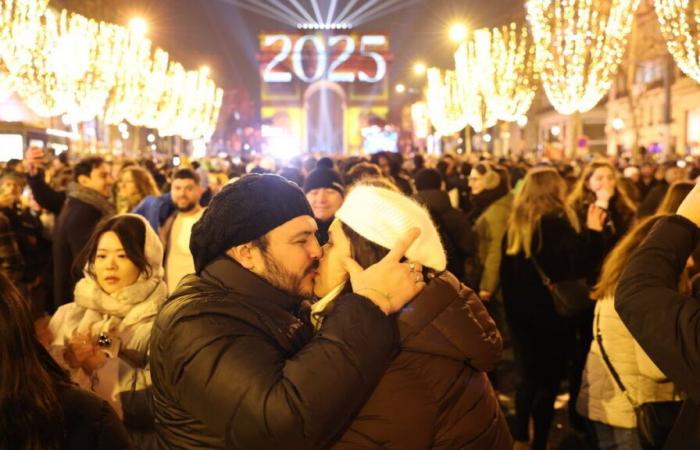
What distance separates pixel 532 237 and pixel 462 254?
48.4 inches

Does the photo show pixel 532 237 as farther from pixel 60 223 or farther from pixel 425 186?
pixel 60 223

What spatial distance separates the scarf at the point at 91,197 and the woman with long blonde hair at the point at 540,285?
3.59m

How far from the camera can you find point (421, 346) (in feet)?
7.97

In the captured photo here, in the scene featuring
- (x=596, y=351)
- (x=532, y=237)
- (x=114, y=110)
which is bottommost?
(x=596, y=351)

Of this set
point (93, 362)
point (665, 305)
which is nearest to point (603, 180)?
point (93, 362)

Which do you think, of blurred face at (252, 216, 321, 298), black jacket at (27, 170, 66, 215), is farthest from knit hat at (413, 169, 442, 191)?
blurred face at (252, 216, 321, 298)

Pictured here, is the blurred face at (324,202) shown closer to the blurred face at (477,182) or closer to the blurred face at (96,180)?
the blurred face at (96,180)

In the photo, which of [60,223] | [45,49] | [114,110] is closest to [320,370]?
[60,223]

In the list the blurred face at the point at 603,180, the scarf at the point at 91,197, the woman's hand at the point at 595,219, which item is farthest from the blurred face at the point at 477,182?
the scarf at the point at 91,197

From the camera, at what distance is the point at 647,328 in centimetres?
247

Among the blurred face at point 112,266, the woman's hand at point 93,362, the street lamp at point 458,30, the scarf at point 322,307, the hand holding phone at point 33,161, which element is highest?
the street lamp at point 458,30

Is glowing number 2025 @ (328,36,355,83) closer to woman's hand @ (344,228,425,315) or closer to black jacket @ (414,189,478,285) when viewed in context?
black jacket @ (414,189,478,285)

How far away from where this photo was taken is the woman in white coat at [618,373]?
393 centimetres

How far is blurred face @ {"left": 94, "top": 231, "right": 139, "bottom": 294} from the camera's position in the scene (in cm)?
446
